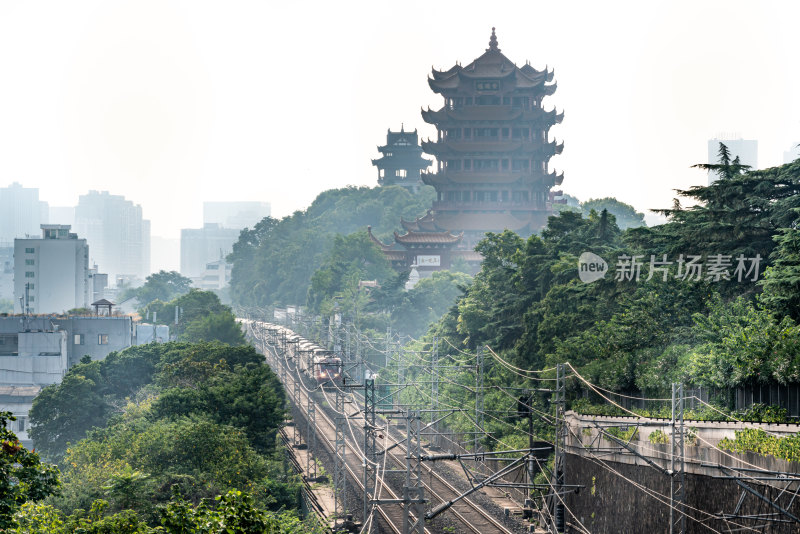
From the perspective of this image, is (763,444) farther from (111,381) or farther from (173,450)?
(111,381)

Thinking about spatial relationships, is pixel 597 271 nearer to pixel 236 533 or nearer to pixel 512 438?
pixel 512 438

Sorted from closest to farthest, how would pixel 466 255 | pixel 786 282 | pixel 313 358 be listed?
pixel 786 282 → pixel 313 358 → pixel 466 255

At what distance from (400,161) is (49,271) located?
68134 millimetres

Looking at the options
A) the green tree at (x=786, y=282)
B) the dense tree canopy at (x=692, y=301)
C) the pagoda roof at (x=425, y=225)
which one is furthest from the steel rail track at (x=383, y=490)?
the pagoda roof at (x=425, y=225)

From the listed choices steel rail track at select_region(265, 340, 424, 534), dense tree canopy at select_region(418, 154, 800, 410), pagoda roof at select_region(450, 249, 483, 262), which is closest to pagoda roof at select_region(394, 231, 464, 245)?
pagoda roof at select_region(450, 249, 483, 262)

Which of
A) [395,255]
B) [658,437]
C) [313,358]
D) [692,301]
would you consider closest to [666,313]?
[692,301]

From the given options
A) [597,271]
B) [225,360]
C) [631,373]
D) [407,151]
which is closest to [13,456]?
[631,373]

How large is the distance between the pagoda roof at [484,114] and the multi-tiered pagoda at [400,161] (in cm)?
5976

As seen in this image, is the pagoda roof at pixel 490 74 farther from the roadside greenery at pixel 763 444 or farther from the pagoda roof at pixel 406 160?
the roadside greenery at pixel 763 444

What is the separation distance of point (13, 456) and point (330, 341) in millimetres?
68173

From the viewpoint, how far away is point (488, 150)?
135000mm

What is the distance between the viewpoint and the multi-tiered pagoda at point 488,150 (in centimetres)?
13488

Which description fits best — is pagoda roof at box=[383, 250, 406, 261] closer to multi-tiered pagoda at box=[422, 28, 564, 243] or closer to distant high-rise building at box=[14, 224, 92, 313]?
multi-tiered pagoda at box=[422, 28, 564, 243]

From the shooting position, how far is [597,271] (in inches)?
2189
